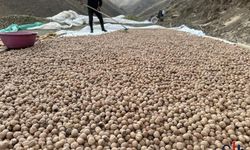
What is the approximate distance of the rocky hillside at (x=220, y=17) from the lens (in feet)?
25.9

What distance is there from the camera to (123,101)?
8.94ft

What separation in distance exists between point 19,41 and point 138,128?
3.75 m

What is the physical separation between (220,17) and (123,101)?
8.85 meters

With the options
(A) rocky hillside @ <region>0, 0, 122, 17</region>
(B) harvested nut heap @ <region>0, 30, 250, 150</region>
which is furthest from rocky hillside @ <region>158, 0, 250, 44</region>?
(A) rocky hillside @ <region>0, 0, 122, 17</region>

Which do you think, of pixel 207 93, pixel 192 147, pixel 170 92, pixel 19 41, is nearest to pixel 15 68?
pixel 19 41

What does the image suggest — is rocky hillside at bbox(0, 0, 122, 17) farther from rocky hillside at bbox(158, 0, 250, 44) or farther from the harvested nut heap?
the harvested nut heap

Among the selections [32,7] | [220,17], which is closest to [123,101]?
[220,17]

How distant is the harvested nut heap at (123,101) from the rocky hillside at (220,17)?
3458 millimetres

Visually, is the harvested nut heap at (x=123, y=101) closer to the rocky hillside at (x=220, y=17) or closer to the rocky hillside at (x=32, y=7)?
the rocky hillside at (x=220, y=17)

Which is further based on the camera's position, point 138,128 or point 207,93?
point 207,93

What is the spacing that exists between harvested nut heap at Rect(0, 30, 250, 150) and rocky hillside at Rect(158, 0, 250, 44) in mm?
3458

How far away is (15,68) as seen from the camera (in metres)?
3.88

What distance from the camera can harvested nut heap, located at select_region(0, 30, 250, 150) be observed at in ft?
7.04

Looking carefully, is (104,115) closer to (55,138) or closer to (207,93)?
(55,138)
